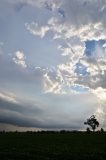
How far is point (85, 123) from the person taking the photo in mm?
148250
